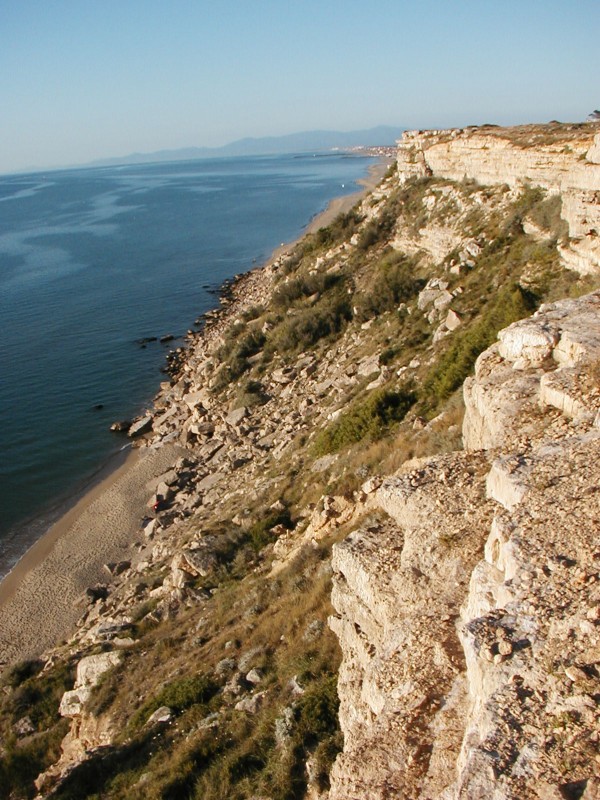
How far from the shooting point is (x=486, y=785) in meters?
4.38

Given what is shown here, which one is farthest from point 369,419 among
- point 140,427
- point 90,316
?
point 90,316

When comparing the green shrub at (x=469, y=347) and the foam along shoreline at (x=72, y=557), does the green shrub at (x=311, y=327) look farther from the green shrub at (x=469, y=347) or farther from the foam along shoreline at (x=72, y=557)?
the green shrub at (x=469, y=347)

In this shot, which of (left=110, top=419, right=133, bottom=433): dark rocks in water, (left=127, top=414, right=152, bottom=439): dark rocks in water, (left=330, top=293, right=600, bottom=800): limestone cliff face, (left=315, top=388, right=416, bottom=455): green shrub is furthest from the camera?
(left=110, top=419, right=133, bottom=433): dark rocks in water

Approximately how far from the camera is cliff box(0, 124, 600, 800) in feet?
17.3

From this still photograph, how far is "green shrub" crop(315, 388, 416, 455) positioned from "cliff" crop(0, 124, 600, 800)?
8 centimetres

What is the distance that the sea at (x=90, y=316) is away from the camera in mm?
28172

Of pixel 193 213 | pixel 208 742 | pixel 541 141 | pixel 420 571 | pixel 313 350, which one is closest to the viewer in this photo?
pixel 420 571

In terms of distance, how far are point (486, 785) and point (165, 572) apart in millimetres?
13884

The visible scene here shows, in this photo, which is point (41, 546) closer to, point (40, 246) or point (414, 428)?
point (414, 428)

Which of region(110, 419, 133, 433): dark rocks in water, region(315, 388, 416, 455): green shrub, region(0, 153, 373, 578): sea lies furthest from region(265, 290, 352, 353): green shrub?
region(315, 388, 416, 455): green shrub

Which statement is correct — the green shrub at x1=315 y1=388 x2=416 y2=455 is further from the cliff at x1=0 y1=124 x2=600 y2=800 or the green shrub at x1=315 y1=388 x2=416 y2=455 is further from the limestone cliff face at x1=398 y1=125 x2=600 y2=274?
the limestone cliff face at x1=398 y1=125 x2=600 y2=274

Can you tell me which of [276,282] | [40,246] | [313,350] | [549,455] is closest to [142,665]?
[549,455]

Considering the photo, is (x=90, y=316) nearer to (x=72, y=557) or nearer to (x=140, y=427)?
(x=140, y=427)

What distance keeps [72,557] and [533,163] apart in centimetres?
2444
